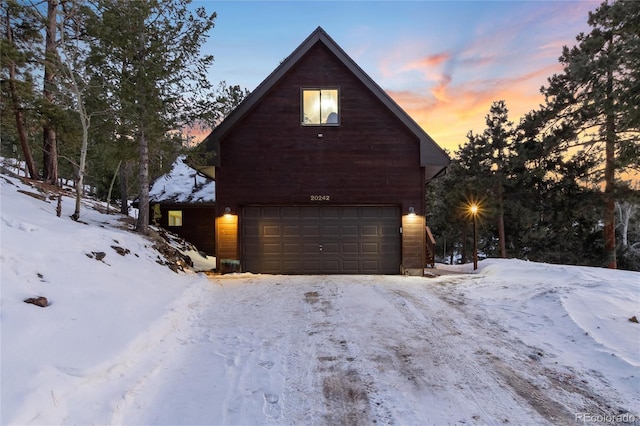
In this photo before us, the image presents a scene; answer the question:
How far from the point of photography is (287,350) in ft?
14.9

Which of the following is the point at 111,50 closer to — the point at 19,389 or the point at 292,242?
the point at 292,242

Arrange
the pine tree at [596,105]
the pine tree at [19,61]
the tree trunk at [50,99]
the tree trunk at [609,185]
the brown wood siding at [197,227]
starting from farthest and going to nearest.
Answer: the brown wood siding at [197,227]
the tree trunk at [609,185]
the pine tree at [596,105]
the tree trunk at [50,99]
the pine tree at [19,61]

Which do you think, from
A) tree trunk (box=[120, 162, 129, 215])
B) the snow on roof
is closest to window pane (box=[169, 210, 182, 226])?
the snow on roof

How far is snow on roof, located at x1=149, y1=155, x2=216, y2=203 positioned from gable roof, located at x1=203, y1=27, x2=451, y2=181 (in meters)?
7.19

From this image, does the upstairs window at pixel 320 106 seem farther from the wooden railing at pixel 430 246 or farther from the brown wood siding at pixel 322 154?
the wooden railing at pixel 430 246

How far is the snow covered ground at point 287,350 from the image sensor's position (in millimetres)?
3031

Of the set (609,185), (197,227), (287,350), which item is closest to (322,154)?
(287,350)

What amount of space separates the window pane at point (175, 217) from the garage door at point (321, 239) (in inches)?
351

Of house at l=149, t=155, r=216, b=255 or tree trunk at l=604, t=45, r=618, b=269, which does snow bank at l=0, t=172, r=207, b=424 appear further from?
tree trunk at l=604, t=45, r=618, b=269

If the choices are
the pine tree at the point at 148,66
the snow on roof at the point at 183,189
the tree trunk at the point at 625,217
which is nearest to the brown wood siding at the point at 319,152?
the pine tree at the point at 148,66

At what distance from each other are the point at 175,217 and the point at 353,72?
1321 centimetres

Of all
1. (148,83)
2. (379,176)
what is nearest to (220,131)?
(148,83)

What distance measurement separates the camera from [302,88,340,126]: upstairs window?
12211 millimetres

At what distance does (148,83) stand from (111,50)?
135cm
